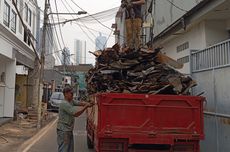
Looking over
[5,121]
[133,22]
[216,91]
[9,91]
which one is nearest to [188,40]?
[133,22]

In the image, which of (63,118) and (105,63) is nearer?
(63,118)

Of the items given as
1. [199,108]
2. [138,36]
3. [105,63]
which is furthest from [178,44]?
[199,108]

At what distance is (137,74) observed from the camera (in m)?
9.71

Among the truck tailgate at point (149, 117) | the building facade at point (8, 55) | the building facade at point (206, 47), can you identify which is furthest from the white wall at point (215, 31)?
the building facade at point (8, 55)

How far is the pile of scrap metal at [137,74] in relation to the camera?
9000mm

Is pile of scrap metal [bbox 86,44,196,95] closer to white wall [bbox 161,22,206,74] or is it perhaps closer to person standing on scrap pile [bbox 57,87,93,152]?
person standing on scrap pile [bbox 57,87,93,152]

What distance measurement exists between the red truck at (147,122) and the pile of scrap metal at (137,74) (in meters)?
0.58

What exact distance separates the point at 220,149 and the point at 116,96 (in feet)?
9.34

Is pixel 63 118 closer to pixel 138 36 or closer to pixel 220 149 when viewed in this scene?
pixel 220 149

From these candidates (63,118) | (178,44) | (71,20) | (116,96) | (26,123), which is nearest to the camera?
(116,96)

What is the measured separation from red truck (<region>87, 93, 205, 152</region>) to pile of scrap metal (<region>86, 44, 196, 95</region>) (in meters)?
0.58

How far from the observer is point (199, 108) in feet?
27.3

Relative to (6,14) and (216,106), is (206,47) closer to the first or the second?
(216,106)

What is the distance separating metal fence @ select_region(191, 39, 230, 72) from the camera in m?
9.20
